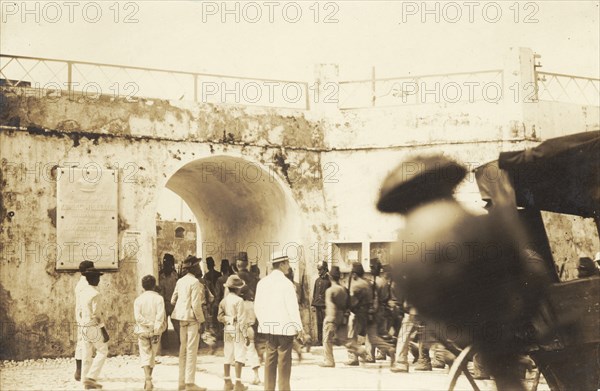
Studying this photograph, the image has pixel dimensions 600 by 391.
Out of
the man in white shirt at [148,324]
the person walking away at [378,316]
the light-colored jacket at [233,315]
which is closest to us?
the man in white shirt at [148,324]

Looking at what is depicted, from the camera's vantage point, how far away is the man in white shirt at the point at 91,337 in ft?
30.5

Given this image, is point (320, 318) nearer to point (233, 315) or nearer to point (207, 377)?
point (207, 377)

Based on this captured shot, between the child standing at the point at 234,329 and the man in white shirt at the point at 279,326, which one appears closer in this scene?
the man in white shirt at the point at 279,326

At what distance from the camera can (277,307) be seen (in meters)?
8.49

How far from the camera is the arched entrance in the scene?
582 inches

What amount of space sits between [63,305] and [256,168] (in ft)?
15.4

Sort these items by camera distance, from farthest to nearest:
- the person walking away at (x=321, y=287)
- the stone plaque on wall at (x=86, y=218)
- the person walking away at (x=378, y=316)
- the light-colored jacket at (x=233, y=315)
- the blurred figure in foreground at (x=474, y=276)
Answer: the person walking away at (x=321, y=287), the stone plaque on wall at (x=86, y=218), the person walking away at (x=378, y=316), the light-colored jacket at (x=233, y=315), the blurred figure in foreground at (x=474, y=276)

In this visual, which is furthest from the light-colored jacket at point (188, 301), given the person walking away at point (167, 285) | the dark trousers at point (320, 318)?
the dark trousers at point (320, 318)

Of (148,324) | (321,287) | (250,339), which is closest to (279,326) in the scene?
(148,324)

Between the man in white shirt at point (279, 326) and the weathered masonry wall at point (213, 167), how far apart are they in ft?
16.8

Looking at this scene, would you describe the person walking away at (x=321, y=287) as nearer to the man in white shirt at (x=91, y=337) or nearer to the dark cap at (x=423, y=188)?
the dark cap at (x=423, y=188)

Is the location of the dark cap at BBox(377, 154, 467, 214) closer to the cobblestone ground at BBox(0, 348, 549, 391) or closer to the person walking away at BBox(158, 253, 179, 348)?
the cobblestone ground at BBox(0, 348, 549, 391)

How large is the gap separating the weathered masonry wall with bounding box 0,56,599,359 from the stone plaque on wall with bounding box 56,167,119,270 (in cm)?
16

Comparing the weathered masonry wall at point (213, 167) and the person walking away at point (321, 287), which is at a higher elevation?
the weathered masonry wall at point (213, 167)
